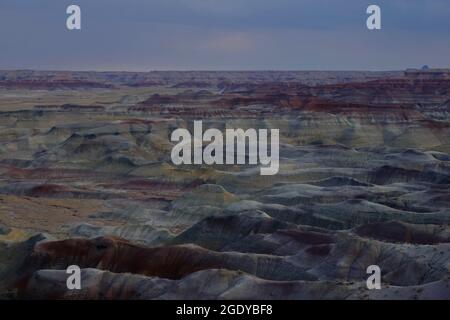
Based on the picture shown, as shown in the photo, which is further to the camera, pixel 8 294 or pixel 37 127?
pixel 37 127

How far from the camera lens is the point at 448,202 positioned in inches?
1799

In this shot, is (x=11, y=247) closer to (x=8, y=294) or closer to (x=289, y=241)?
(x=8, y=294)

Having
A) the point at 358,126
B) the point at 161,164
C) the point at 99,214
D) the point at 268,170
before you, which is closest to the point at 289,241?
the point at 99,214

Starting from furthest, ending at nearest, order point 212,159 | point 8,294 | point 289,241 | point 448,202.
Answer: point 212,159, point 448,202, point 289,241, point 8,294

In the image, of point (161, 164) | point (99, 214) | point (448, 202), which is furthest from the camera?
point (161, 164)

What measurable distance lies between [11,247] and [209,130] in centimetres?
6021

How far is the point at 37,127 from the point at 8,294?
77.0 meters

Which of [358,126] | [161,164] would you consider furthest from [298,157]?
[358,126]

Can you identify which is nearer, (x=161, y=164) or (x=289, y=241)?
(x=289, y=241)
